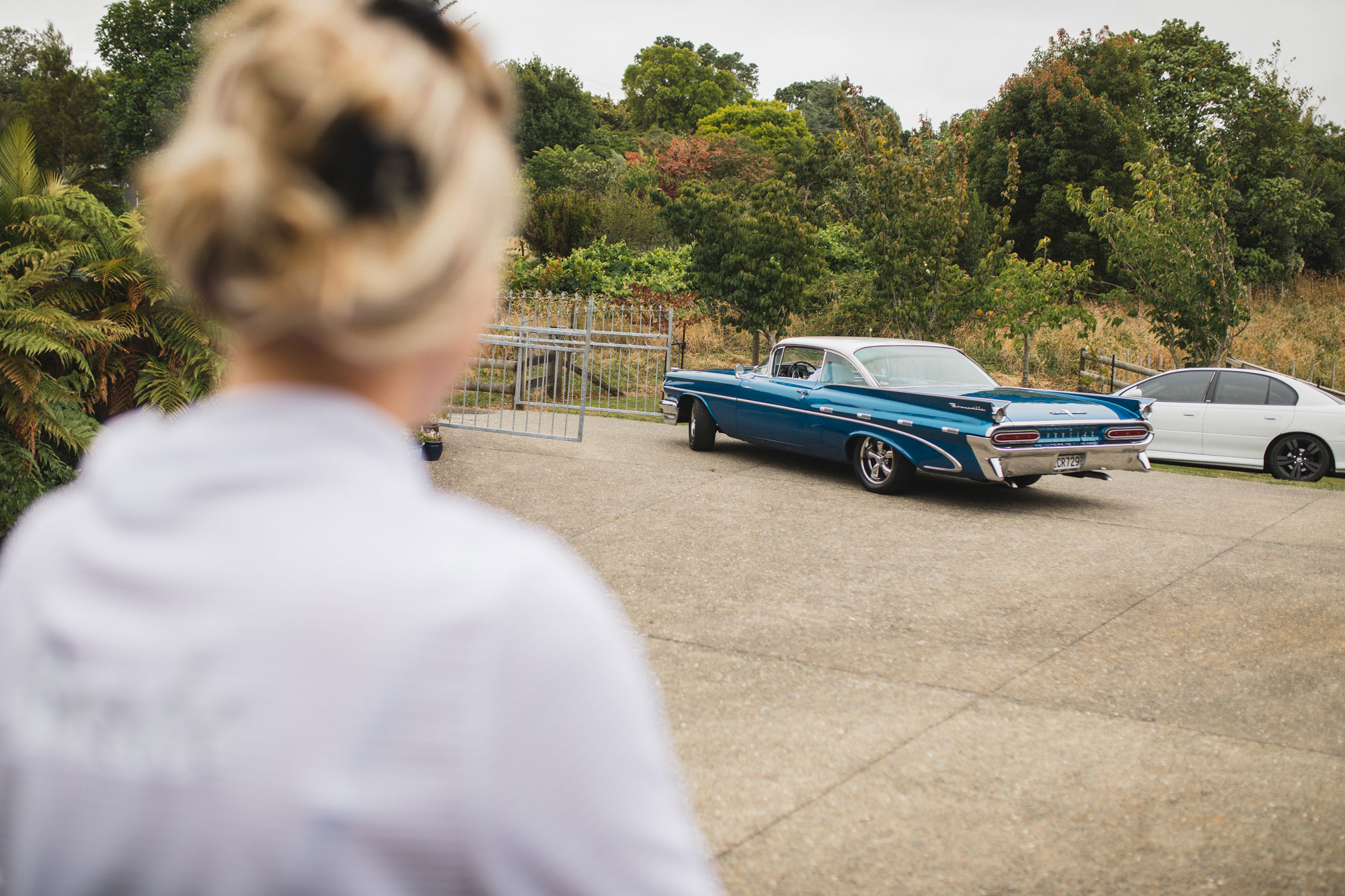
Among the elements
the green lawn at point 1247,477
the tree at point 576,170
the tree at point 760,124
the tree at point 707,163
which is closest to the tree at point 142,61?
the tree at point 576,170

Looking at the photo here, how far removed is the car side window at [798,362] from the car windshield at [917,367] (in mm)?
516

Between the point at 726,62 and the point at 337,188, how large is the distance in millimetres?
88429

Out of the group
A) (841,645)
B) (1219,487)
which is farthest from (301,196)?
(1219,487)

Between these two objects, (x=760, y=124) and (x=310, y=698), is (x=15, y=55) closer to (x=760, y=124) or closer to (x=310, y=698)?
(x=760, y=124)

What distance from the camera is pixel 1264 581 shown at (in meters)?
6.64

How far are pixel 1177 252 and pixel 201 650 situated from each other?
17604 millimetres

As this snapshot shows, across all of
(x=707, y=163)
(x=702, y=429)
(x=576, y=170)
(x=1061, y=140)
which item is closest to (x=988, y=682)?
(x=702, y=429)

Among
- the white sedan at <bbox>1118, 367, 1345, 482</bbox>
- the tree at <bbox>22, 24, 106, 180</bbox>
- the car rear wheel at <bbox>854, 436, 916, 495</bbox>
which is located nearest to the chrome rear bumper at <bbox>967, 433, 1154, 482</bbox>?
the car rear wheel at <bbox>854, 436, 916, 495</bbox>

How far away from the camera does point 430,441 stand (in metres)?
9.82

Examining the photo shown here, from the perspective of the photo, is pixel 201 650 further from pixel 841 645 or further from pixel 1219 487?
pixel 1219 487

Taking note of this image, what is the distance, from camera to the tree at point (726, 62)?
257 feet

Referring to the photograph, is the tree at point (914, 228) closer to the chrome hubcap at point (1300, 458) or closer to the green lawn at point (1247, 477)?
the green lawn at point (1247, 477)

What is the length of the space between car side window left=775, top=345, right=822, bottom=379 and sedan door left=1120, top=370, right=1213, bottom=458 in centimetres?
456

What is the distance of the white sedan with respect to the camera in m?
11.5
